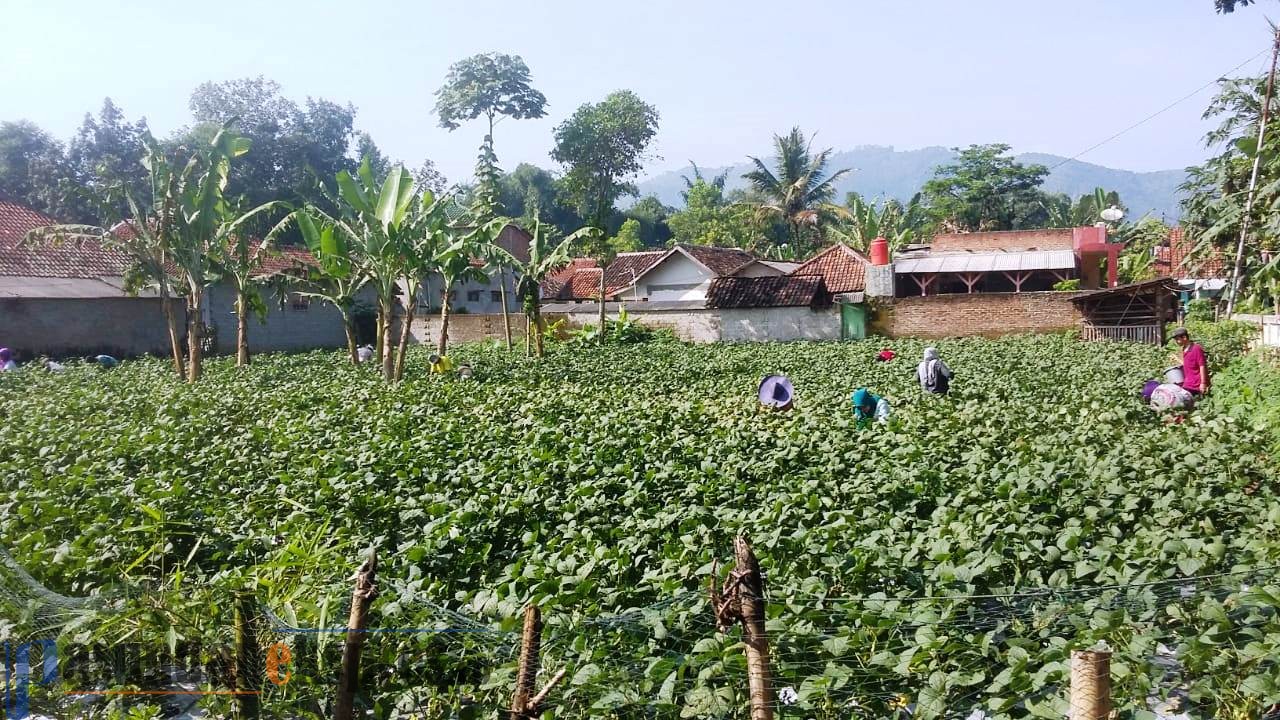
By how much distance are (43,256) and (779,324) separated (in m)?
20.5

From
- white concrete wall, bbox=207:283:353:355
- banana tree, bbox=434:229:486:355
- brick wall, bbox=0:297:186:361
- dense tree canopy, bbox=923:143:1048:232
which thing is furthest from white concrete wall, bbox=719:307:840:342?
dense tree canopy, bbox=923:143:1048:232

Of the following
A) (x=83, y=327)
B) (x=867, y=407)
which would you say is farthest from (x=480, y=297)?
(x=867, y=407)

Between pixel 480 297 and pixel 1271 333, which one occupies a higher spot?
pixel 480 297

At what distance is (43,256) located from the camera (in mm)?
23953

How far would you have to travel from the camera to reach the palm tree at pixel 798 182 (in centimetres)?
3941

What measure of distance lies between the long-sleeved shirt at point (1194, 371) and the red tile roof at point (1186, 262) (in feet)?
52.6

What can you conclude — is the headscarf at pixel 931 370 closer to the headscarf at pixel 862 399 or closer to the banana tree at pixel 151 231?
the headscarf at pixel 862 399

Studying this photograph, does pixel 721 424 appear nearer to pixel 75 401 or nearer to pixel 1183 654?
pixel 1183 654

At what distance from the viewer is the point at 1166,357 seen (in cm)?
1584

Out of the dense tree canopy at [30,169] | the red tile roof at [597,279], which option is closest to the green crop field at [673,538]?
the red tile roof at [597,279]

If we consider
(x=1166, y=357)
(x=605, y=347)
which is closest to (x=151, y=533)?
(x=1166, y=357)

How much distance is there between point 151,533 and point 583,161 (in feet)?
142

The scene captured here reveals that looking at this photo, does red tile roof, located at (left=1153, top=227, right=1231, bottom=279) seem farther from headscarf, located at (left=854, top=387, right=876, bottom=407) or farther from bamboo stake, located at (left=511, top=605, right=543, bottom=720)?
bamboo stake, located at (left=511, top=605, right=543, bottom=720)

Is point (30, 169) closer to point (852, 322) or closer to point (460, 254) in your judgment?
point (460, 254)
